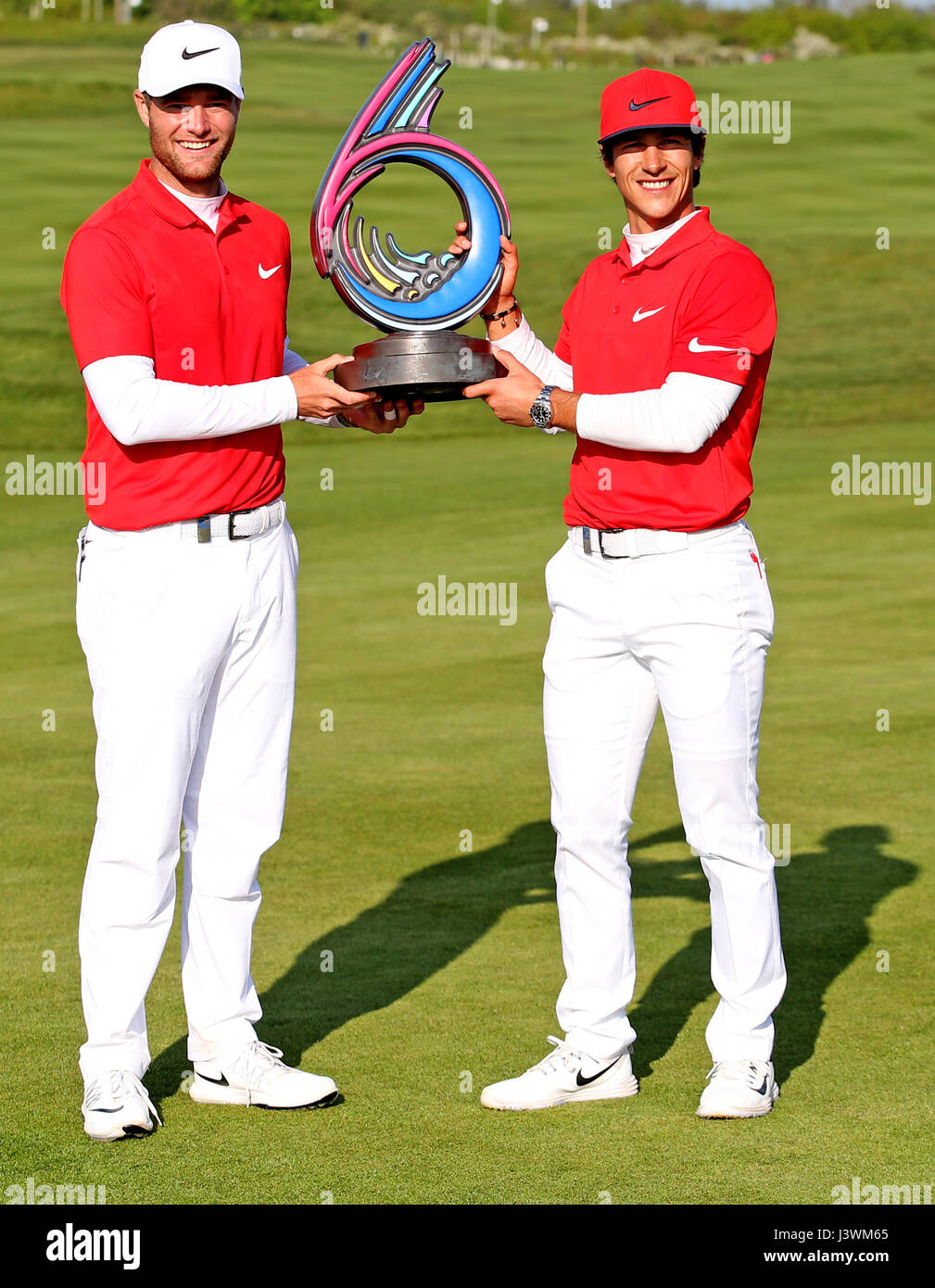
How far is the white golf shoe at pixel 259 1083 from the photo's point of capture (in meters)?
4.90

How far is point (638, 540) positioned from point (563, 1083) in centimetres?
142

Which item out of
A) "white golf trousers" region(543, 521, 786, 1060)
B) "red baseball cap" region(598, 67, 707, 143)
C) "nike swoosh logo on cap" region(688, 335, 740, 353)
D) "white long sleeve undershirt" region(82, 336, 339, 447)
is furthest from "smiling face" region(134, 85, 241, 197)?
"white golf trousers" region(543, 521, 786, 1060)

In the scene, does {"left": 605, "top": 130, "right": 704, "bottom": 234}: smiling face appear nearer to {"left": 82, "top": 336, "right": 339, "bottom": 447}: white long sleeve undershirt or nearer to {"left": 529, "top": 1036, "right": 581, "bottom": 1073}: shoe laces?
{"left": 82, "top": 336, "right": 339, "bottom": 447}: white long sleeve undershirt

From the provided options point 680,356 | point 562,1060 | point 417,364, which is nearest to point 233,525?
point 417,364

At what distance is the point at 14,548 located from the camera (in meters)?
15.2

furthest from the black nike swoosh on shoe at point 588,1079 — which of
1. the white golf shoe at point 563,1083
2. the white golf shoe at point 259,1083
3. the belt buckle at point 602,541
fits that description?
the belt buckle at point 602,541

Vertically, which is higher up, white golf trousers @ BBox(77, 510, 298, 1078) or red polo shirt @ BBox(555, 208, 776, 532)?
red polo shirt @ BBox(555, 208, 776, 532)

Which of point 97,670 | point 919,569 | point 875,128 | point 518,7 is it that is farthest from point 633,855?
point 518,7

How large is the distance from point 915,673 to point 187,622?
22.7 ft

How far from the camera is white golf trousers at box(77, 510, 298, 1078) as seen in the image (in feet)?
15.7

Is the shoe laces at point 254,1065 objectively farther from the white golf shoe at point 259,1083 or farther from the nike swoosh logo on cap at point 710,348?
the nike swoosh logo on cap at point 710,348

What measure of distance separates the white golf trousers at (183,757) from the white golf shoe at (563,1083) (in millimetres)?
707

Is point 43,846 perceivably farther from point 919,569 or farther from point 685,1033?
point 919,569

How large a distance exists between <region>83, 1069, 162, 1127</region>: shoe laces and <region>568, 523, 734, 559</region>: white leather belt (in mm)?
1772
